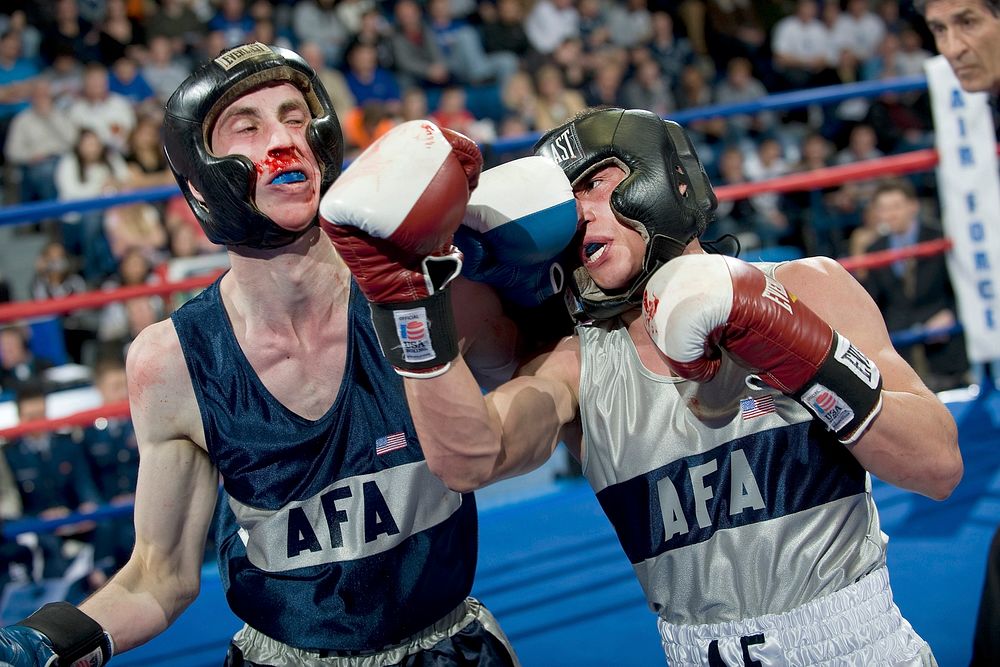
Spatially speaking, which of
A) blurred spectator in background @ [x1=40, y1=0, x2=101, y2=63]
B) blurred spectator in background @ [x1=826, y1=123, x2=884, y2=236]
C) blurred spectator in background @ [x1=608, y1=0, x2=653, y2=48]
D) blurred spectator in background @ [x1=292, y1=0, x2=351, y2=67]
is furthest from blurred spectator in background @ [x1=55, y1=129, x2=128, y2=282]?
blurred spectator in background @ [x1=608, y1=0, x2=653, y2=48]

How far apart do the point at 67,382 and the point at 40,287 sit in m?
1.26

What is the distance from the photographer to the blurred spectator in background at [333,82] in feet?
25.2

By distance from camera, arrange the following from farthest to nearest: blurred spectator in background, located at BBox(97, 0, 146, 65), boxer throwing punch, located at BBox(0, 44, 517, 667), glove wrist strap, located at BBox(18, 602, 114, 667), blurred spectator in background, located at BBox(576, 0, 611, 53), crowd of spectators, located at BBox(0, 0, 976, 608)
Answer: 1. blurred spectator in background, located at BBox(576, 0, 611, 53)
2. blurred spectator in background, located at BBox(97, 0, 146, 65)
3. crowd of spectators, located at BBox(0, 0, 976, 608)
4. boxer throwing punch, located at BBox(0, 44, 517, 667)
5. glove wrist strap, located at BBox(18, 602, 114, 667)

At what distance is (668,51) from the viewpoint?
31.3 feet

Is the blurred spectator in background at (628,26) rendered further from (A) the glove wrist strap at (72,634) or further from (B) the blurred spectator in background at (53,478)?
(A) the glove wrist strap at (72,634)

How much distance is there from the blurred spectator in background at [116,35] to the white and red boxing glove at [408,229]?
6.84 m

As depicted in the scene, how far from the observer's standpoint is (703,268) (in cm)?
160

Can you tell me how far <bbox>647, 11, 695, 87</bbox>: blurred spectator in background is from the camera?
9.40 metres

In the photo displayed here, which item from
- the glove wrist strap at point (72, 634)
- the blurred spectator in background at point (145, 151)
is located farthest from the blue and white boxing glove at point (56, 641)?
the blurred spectator in background at point (145, 151)

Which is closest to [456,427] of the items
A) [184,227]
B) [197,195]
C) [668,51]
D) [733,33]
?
[197,195]

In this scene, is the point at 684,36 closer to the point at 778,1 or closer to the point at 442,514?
the point at 778,1

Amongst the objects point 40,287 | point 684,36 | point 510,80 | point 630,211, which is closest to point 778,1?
point 684,36

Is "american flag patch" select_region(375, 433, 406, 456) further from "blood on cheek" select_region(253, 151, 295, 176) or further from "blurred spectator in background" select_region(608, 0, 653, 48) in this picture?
"blurred spectator in background" select_region(608, 0, 653, 48)

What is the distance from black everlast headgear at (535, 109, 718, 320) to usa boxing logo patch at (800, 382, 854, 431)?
0.34 metres
